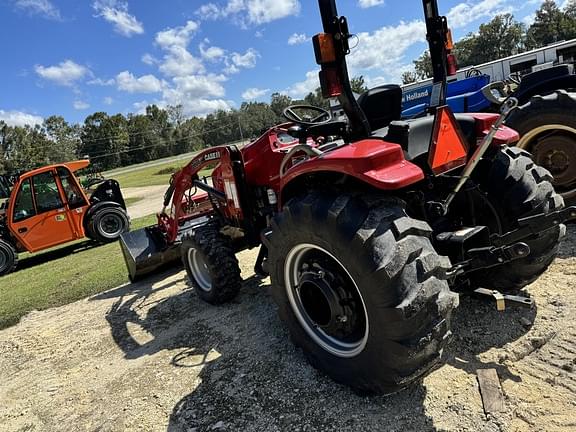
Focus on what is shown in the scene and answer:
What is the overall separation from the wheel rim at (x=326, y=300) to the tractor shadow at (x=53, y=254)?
9.07 m

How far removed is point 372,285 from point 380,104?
1398 millimetres

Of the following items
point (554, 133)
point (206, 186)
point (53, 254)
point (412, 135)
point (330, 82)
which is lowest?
point (53, 254)

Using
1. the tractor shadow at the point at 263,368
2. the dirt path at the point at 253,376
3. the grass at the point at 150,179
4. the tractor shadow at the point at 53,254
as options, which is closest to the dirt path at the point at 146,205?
the tractor shadow at the point at 53,254

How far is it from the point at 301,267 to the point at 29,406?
245cm

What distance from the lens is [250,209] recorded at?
4324 millimetres

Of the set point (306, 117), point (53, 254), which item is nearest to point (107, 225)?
point (53, 254)

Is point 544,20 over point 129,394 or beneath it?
over

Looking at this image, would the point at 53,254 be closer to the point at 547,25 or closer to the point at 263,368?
the point at 263,368

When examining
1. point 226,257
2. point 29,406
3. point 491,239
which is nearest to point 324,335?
point 491,239

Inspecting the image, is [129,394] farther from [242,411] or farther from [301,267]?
[301,267]

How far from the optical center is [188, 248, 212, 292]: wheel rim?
15.2 ft

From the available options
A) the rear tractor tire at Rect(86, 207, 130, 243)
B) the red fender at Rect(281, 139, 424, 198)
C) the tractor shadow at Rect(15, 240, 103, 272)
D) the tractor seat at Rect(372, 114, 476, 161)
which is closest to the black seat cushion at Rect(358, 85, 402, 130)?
the tractor seat at Rect(372, 114, 476, 161)

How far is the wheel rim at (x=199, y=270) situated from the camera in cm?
464

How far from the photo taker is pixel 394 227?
220cm
